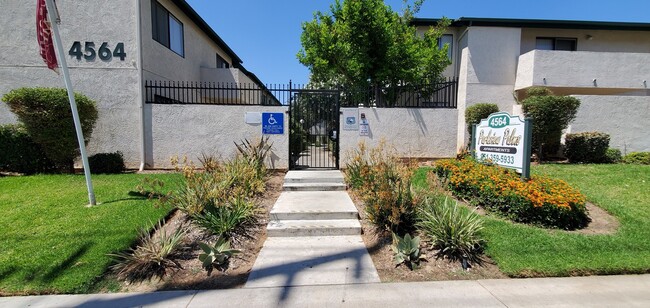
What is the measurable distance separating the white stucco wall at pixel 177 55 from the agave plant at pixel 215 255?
297 inches

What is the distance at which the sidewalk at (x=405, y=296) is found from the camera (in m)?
3.09

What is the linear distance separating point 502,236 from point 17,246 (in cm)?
706

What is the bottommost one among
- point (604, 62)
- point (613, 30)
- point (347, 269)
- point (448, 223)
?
point (347, 269)

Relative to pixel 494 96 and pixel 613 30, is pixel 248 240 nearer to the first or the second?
pixel 494 96

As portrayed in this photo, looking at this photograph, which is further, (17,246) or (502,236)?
(502,236)

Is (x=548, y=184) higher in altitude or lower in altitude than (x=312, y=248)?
higher

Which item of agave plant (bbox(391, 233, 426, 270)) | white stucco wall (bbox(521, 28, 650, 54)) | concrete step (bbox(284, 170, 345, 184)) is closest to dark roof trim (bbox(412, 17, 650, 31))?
white stucco wall (bbox(521, 28, 650, 54))

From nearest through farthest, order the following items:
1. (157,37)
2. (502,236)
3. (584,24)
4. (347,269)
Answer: (347,269) < (502,236) < (157,37) < (584,24)

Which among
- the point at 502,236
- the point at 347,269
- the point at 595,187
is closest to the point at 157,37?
the point at 347,269

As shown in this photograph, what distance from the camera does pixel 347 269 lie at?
381 centimetres

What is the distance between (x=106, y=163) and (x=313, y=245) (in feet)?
23.0

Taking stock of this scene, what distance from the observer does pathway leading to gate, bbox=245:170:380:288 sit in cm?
363

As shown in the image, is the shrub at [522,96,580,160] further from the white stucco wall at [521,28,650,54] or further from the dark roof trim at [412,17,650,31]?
the white stucco wall at [521,28,650,54]

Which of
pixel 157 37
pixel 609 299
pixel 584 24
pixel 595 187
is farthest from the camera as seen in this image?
pixel 584 24
